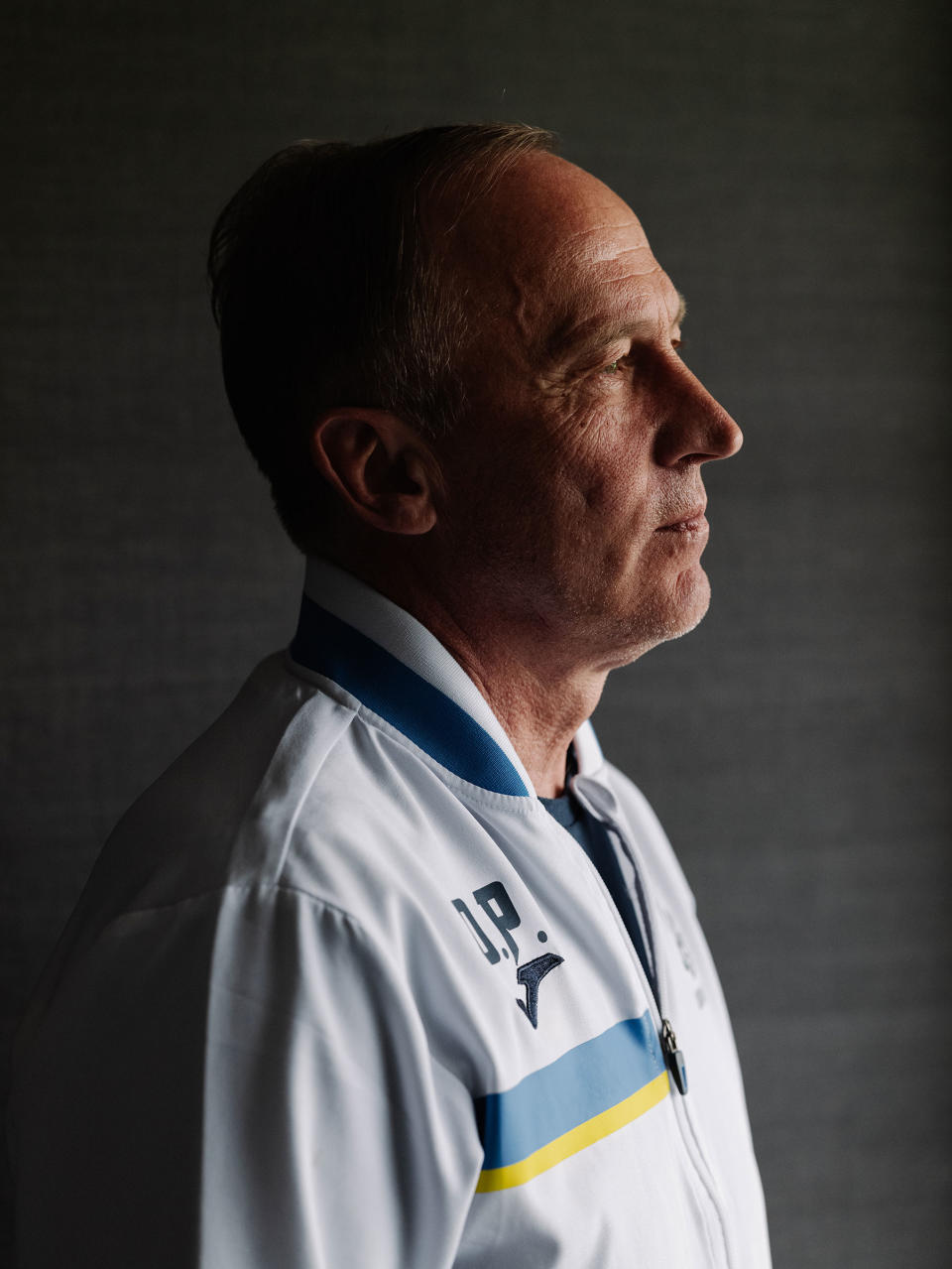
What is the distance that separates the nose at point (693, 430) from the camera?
903 mm

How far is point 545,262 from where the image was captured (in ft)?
2.88

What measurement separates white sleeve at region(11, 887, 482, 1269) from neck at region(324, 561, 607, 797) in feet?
0.97

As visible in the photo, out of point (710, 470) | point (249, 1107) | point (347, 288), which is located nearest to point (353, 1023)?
point (249, 1107)

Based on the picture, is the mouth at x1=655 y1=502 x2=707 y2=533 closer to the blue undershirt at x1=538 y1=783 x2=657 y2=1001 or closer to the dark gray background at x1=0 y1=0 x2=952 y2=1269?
the blue undershirt at x1=538 y1=783 x2=657 y2=1001

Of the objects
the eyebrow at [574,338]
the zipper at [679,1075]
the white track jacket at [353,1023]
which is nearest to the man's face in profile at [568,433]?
the eyebrow at [574,338]

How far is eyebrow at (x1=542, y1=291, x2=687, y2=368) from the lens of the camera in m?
0.88

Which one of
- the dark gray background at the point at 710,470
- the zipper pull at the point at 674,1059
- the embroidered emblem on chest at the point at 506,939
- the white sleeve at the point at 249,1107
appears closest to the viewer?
the white sleeve at the point at 249,1107

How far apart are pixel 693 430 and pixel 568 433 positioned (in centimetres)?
10

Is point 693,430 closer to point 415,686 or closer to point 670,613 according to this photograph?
point 670,613

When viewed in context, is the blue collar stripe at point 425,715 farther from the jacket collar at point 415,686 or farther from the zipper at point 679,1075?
the zipper at point 679,1075

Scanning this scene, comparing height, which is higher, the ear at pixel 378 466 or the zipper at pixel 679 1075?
the ear at pixel 378 466

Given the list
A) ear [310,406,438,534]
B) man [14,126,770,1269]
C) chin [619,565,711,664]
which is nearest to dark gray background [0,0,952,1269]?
man [14,126,770,1269]

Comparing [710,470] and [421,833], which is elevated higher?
[710,470]

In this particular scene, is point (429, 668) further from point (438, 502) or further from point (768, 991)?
point (768, 991)
